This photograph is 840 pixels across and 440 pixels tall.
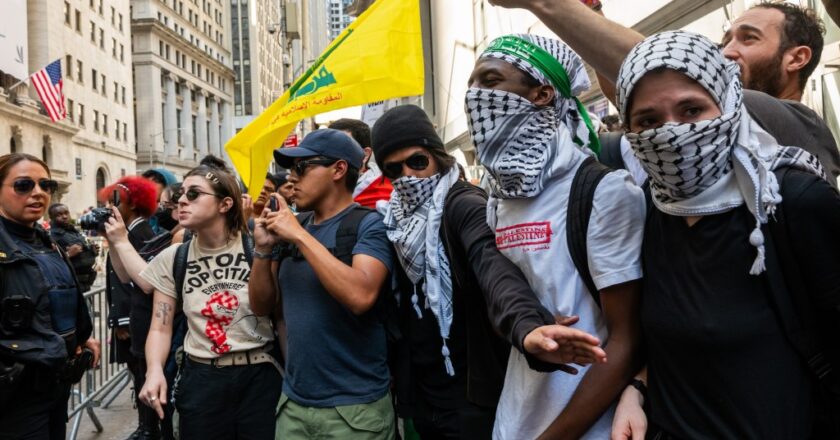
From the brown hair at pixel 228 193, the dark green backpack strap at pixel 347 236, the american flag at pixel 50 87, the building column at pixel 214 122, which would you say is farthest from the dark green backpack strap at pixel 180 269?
the building column at pixel 214 122

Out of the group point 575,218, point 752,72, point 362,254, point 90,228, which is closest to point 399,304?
point 362,254

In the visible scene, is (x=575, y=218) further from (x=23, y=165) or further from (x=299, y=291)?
(x=23, y=165)

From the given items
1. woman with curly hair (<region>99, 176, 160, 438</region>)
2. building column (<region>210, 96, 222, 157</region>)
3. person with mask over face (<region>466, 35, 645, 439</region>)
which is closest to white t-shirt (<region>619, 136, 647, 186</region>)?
person with mask over face (<region>466, 35, 645, 439</region>)

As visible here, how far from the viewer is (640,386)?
174 cm

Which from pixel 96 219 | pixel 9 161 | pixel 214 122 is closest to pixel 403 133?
pixel 96 219

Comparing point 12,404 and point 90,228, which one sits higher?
point 90,228

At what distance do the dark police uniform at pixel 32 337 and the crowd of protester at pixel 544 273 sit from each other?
0.02 m

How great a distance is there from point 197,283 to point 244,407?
75cm

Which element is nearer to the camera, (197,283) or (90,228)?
(197,283)

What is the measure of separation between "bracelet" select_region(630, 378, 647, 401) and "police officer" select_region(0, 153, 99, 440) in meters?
3.44

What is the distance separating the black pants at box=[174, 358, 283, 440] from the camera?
11.9 feet

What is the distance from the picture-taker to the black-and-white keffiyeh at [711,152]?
1515mm

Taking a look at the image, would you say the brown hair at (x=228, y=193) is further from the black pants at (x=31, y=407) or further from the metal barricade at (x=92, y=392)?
the metal barricade at (x=92, y=392)

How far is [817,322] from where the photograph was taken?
1.49 metres
